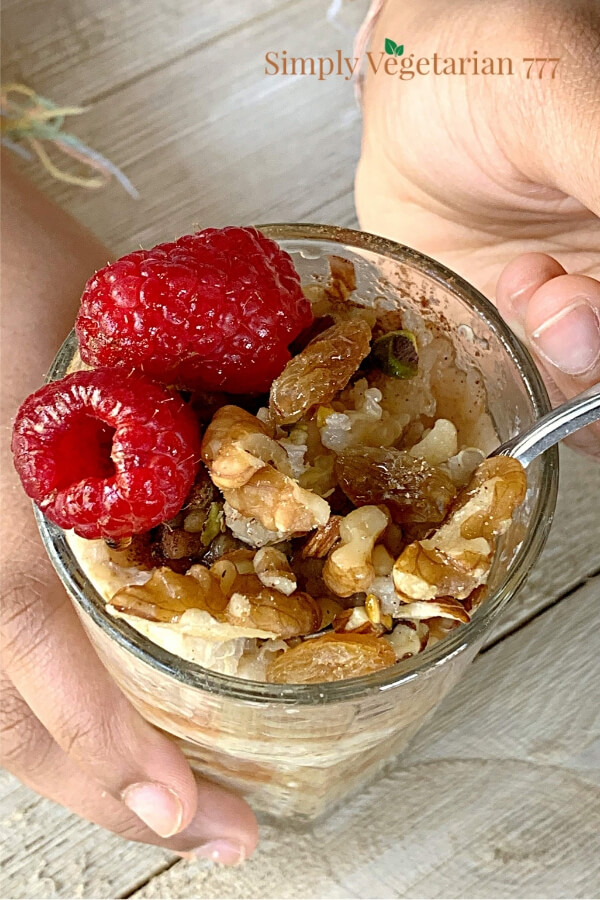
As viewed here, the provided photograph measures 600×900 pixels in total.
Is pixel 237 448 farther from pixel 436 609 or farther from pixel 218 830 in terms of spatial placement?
pixel 218 830

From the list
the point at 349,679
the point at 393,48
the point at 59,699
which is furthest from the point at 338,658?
the point at 393,48

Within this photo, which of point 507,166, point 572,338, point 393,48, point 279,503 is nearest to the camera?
point 279,503

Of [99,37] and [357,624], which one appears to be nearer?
[357,624]

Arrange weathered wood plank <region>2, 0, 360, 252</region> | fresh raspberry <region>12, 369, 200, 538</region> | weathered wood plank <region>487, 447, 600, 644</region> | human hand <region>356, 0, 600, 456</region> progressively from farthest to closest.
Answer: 1. weathered wood plank <region>2, 0, 360, 252</region>
2. weathered wood plank <region>487, 447, 600, 644</region>
3. human hand <region>356, 0, 600, 456</region>
4. fresh raspberry <region>12, 369, 200, 538</region>

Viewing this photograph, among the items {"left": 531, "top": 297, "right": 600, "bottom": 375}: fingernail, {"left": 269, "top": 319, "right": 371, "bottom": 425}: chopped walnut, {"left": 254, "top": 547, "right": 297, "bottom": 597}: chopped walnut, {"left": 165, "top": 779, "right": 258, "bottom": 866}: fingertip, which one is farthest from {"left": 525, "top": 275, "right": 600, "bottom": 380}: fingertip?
{"left": 165, "top": 779, "right": 258, "bottom": 866}: fingertip

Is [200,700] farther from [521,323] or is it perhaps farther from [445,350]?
[521,323]

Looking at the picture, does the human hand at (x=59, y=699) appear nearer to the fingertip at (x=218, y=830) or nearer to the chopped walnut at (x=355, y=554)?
the fingertip at (x=218, y=830)

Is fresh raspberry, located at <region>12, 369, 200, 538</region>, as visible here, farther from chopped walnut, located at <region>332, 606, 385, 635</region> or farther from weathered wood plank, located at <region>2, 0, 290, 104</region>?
weathered wood plank, located at <region>2, 0, 290, 104</region>
